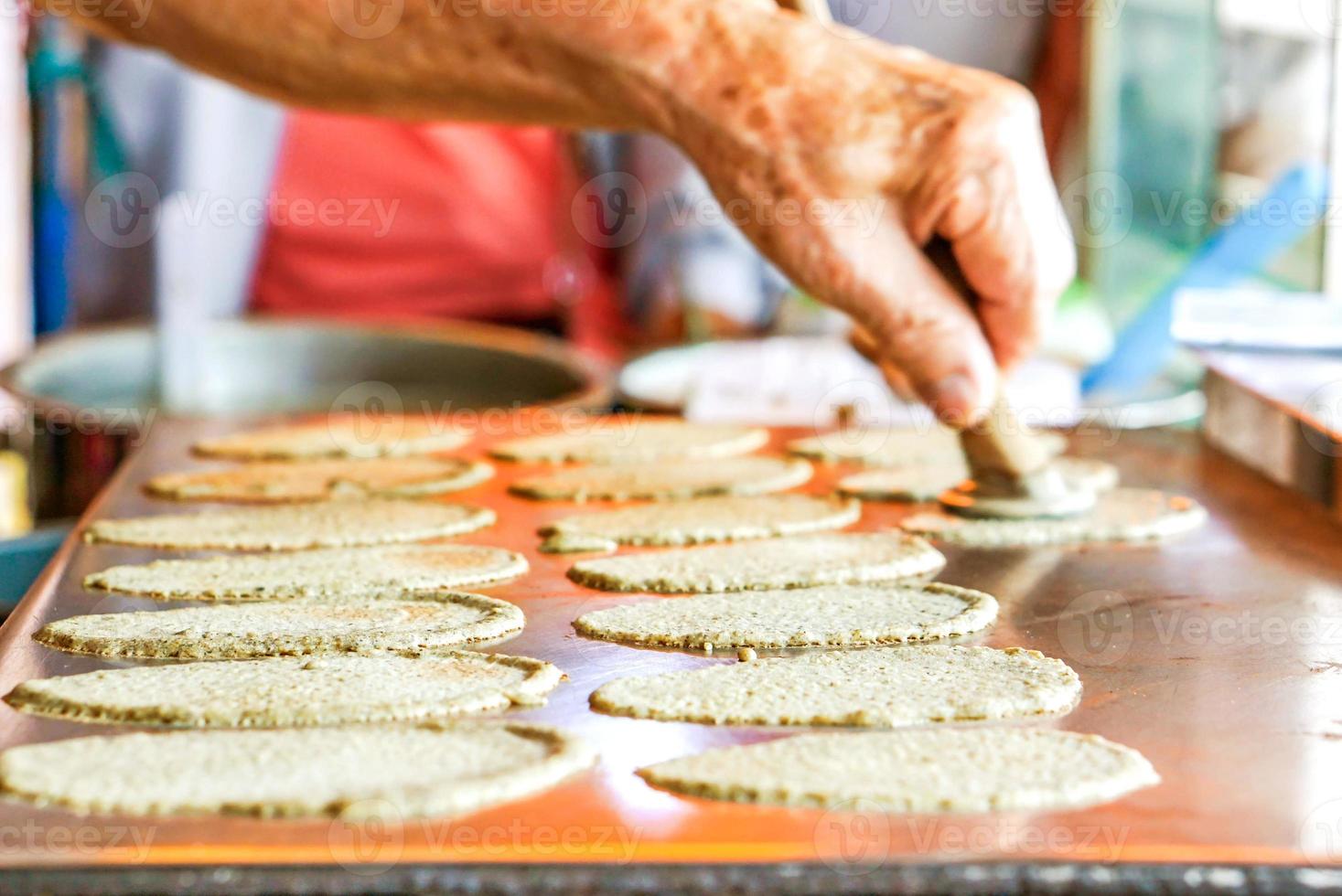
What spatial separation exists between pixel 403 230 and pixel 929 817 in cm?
361

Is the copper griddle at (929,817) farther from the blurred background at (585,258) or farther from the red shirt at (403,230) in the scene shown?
the red shirt at (403,230)

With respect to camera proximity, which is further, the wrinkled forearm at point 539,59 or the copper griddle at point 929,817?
the wrinkled forearm at point 539,59

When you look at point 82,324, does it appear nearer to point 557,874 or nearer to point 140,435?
point 140,435

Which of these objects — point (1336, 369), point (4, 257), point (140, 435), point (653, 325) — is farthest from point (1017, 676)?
point (4, 257)

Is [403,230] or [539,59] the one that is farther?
[403,230]

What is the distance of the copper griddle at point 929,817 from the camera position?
0.74m

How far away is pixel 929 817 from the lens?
2.68ft

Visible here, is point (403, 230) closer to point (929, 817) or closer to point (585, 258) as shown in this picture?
point (585, 258)

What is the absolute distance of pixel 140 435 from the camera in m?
2.12

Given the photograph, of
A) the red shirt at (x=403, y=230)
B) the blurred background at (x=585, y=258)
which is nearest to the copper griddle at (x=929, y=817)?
the blurred background at (x=585, y=258)

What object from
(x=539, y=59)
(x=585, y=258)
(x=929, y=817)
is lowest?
(x=929, y=817)

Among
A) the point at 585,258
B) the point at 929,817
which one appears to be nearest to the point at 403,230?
the point at 585,258

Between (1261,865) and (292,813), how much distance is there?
1.63 feet

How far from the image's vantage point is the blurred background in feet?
7.07
